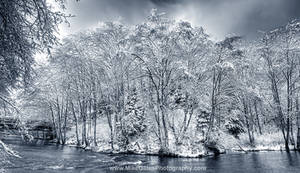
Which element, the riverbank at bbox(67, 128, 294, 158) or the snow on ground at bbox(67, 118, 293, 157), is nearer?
the riverbank at bbox(67, 128, 294, 158)

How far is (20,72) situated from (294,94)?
29686 mm

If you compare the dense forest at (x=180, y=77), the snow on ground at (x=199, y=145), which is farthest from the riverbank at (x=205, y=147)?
the dense forest at (x=180, y=77)

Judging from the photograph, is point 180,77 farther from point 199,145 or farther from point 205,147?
point 205,147

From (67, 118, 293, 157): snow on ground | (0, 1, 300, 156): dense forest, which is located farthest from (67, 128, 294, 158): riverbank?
(0, 1, 300, 156): dense forest

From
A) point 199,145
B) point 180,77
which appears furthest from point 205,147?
point 180,77

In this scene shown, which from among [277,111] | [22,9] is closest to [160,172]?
[22,9]

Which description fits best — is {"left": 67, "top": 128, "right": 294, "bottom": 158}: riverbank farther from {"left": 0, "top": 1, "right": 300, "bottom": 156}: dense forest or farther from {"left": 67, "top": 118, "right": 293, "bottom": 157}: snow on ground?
{"left": 0, "top": 1, "right": 300, "bottom": 156}: dense forest

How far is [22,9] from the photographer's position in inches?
242

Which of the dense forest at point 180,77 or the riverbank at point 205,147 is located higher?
Answer: the dense forest at point 180,77

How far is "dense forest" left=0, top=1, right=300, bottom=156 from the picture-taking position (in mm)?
24172

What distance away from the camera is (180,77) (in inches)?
981

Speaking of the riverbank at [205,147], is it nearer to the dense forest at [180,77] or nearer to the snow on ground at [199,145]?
the snow on ground at [199,145]

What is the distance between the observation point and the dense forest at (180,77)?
24172mm

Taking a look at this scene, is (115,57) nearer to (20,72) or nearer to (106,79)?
(106,79)
